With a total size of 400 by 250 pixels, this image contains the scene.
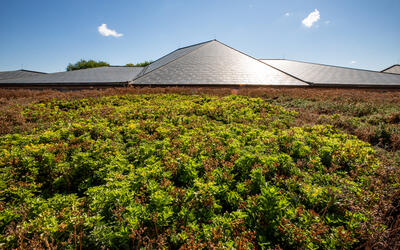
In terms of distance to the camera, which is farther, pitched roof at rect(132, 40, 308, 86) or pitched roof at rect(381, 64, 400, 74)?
pitched roof at rect(381, 64, 400, 74)

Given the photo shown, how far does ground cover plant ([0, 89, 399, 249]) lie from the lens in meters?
2.50

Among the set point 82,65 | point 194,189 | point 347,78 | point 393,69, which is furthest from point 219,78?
point 82,65

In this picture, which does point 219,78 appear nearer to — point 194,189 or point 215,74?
point 215,74

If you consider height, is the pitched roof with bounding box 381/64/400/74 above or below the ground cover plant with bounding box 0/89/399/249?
above

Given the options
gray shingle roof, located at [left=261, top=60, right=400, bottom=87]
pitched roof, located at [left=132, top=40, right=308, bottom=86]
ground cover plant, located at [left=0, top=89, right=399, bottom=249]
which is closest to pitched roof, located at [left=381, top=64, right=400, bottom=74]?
gray shingle roof, located at [left=261, top=60, right=400, bottom=87]

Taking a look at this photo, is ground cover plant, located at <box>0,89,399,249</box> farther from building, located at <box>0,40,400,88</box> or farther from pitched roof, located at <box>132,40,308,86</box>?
pitched roof, located at <box>132,40,308,86</box>

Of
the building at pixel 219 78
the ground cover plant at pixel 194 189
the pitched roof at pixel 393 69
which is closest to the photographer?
the ground cover plant at pixel 194 189

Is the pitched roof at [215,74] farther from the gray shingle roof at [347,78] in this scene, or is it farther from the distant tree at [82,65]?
the distant tree at [82,65]

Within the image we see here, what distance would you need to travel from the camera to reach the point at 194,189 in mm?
3350

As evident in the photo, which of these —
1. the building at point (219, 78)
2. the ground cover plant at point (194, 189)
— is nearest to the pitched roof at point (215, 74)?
the building at point (219, 78)

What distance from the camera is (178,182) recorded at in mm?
3990

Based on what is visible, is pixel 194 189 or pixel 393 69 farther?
pixel 393 69

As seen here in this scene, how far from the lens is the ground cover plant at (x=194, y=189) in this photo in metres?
2.50

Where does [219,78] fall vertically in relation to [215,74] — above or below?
below
